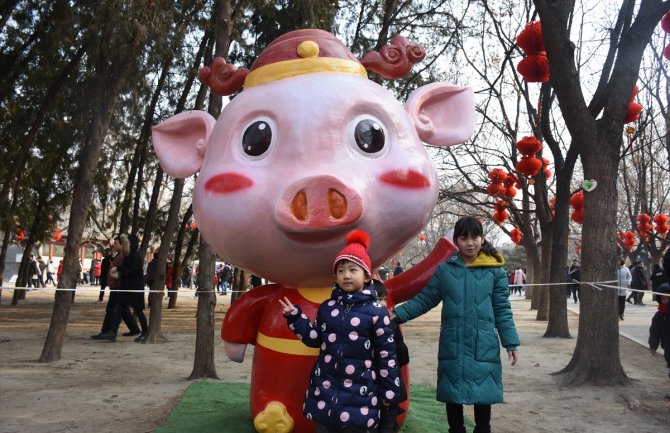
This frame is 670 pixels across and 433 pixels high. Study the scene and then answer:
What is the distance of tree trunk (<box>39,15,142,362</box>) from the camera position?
7.12 meters

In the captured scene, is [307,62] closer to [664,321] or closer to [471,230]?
[471,230]

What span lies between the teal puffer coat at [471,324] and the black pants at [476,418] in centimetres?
15

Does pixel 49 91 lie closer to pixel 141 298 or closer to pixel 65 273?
pixel 141 298

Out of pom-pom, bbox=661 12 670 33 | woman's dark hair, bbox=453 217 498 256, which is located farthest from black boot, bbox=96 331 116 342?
pom-pom, bbox=661 12 670 33

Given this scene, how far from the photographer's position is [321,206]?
9.53ft

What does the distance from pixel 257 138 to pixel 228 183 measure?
310 millimetres

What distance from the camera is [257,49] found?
11891mm

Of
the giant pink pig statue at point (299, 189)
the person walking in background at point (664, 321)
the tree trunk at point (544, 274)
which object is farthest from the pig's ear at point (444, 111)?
the tree trunk at point (544, 274)

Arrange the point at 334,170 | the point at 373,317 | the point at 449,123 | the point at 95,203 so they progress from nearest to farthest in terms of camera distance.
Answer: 1. the point at 373,317
2. the point at 334,170
3. the point at 449,123
4. the point at 95,203

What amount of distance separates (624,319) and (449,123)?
41.7 ft

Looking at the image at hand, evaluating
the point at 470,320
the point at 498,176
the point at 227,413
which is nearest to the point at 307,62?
the point at 470,320

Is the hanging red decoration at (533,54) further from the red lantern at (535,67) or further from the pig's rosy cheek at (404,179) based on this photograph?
the pig's rosy cheek at (404,179)

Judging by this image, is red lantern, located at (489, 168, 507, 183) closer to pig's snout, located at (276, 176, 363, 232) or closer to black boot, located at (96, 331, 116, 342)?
black boot, located at (96, 331, 116, 342)

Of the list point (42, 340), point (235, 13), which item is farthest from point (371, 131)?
point (42, 340)
